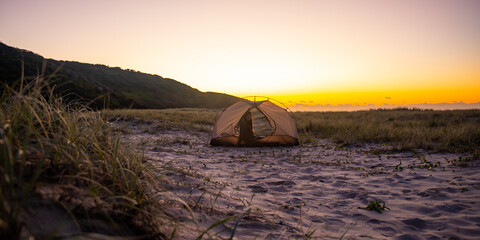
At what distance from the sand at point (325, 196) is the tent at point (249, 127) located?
301cm

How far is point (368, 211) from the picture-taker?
4141 mm

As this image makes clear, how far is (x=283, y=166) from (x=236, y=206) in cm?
366

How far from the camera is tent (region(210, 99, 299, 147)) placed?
37.7ft

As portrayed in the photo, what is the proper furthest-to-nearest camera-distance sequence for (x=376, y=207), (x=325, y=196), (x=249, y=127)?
(x=249, y=127) → (x=325, y=196) → (x=376, y=207)

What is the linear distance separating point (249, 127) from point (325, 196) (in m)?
6.96

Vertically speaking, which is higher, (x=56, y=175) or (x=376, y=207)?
(x=56, y=175)

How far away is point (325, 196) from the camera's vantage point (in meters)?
4.89

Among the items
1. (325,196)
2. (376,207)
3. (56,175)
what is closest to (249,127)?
(325,196)

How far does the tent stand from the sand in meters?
3.01

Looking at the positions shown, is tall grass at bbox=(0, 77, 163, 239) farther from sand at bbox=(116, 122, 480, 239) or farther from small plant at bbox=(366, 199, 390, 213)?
small plant at bbox=(366, 199, 390, 213)

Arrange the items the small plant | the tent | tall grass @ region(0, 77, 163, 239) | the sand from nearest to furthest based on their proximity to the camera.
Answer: tall grass @ region(0, 77, 163, 239)
the sand
the small plant
the tent

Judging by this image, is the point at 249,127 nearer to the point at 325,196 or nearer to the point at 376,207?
the point at 325,196

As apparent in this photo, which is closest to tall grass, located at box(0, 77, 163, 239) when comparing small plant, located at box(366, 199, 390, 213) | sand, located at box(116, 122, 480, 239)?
sand, located at box(116, 122, 480, 239)

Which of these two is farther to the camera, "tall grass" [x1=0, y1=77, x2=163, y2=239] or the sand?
the sand
